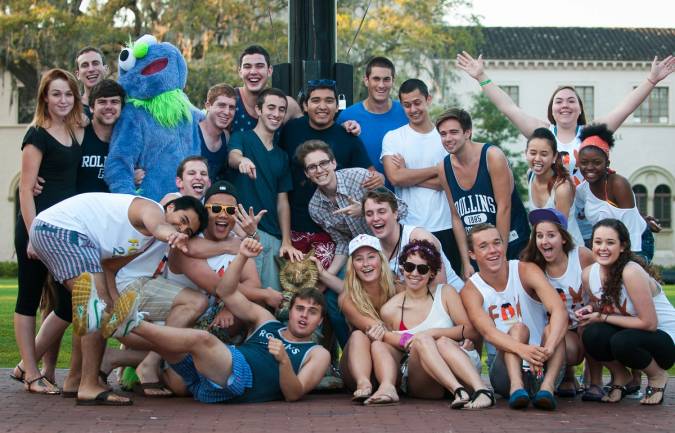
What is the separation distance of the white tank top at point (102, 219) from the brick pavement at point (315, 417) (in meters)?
1.11

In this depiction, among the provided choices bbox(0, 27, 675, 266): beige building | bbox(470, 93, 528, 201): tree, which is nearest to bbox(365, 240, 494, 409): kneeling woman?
bbox(470, 93, 528, 201): tree

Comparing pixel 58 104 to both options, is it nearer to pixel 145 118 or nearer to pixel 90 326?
pixel 145 118

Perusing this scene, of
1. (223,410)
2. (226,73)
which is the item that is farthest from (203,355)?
(226,73)

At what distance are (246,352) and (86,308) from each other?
1.26 meters

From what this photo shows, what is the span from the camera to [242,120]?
9484 mm

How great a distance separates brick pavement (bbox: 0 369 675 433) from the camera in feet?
21.9

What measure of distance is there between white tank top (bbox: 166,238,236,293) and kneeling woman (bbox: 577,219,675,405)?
100 inches

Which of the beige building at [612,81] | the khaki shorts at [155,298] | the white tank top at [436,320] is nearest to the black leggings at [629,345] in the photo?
the white tank top at [436,320]

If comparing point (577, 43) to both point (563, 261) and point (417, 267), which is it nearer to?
point (563, 261)

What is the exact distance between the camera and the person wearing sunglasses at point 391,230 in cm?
853

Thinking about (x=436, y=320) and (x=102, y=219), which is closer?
(x=102, y=219)

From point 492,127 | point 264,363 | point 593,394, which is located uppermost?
point 492,127

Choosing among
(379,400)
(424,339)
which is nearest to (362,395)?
(379,400)

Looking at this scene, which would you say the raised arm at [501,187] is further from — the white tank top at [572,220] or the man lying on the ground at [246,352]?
the man lying on the ground at [246,352]
